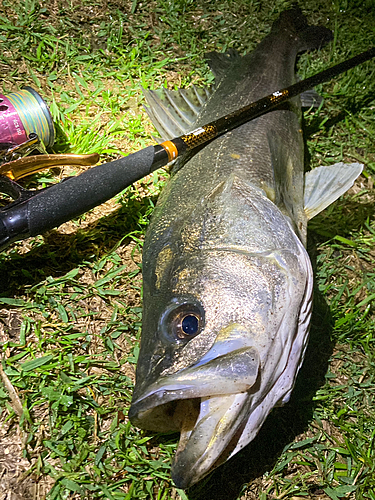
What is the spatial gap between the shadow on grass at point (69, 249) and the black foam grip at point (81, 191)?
20.4 inches

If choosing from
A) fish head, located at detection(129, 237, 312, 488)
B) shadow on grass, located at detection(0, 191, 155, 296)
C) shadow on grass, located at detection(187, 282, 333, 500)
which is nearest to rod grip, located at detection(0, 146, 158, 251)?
shadow on grass, located at detection(0, 191, 155, 296)

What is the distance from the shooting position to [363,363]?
130 inches

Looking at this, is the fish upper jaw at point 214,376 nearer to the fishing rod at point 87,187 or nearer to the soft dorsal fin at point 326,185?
the fishing rod at point 87,187

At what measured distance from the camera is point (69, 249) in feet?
10.8

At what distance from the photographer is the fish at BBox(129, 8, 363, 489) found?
2.04 metres

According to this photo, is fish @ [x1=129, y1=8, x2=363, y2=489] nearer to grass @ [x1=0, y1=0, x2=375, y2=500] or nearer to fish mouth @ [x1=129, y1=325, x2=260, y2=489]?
fish mouth @ [x1=129, y1=325, x2=260, y2=489]

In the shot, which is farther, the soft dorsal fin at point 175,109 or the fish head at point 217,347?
the soft dorsal fin at point 175,109

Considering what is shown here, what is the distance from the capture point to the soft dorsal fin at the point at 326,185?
3.39 meters

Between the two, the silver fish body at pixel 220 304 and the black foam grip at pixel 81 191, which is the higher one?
the black foam grip at pixel 81 191

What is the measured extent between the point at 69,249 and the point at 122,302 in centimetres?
53

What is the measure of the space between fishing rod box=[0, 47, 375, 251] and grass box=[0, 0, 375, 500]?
54cm

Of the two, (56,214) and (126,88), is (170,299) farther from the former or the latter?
(126,88)

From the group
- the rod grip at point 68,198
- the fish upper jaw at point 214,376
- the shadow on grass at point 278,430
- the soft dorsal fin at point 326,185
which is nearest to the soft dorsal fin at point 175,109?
the rod grip at point 68,198

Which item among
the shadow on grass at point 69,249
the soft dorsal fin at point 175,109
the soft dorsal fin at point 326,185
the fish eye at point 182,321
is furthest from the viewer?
the soft dorsal fin at point 175,109
